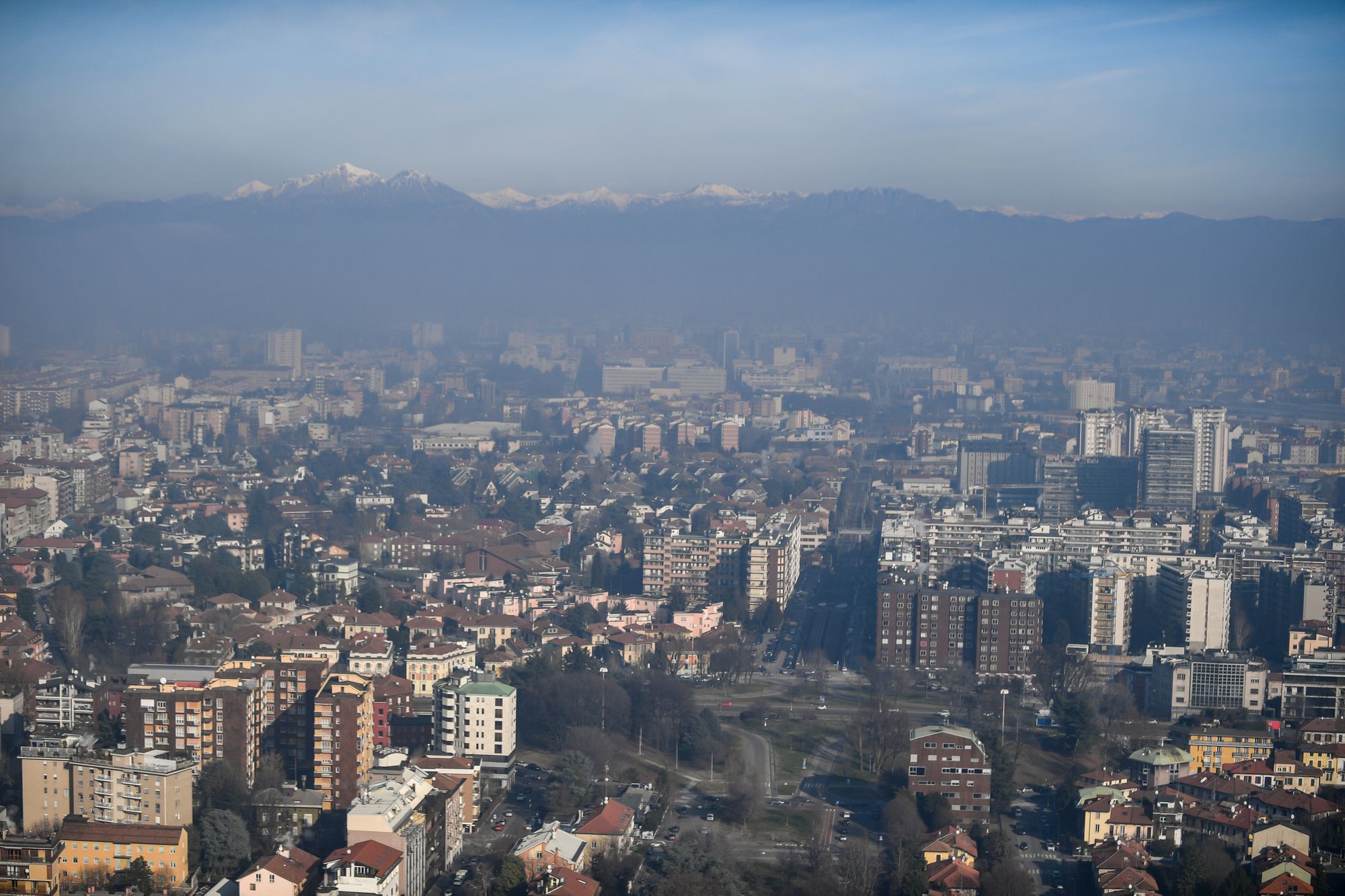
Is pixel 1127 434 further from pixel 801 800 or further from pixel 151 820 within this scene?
pixel 151 820

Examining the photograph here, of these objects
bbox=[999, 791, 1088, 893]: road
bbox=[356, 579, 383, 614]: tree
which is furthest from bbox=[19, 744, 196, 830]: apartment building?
bbox=[356, 579, 383, 614]: tree

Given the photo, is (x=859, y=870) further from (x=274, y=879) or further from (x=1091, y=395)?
(x=1091, y=395)

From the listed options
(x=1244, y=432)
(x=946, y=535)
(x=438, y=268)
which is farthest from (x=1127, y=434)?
(x=438, y=268)

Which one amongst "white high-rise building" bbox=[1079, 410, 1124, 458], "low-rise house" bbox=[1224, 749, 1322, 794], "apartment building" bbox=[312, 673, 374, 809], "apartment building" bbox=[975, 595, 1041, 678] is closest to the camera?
"apartment building" bbox=[312, 673, 374, 809]

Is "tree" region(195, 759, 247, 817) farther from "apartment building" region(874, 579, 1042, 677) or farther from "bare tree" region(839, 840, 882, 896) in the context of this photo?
"apartment building" region(874, 579, 1042, 677)

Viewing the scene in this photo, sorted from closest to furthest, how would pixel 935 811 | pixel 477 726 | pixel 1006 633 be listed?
pixel 935 811 → pixel 477 726 → pixel 1006 633

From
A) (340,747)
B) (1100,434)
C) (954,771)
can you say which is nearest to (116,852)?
(340,747)
